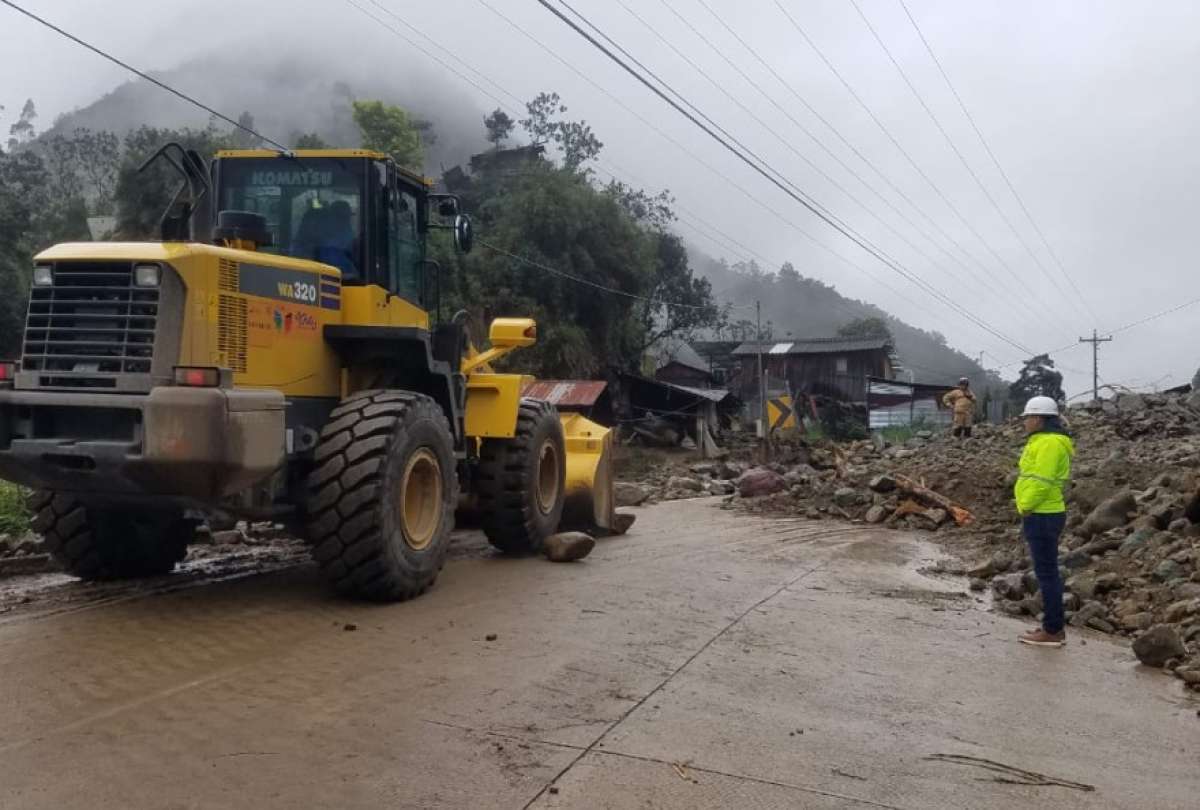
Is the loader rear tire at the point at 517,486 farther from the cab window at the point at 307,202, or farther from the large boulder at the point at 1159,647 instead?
the large boulder at the point at 1159,647

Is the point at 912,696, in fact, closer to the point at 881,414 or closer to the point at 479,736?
the point at 479,736

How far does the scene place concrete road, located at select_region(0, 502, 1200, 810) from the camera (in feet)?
13.5

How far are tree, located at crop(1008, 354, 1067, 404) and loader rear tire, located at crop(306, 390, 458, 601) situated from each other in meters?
51.1

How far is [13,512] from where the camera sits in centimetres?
1095

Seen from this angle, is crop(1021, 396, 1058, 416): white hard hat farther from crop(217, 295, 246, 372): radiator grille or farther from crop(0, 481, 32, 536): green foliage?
crop(0, 481, 32, 536): green foliage

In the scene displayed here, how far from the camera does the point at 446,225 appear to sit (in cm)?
885

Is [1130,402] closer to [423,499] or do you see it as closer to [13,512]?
[423,499]

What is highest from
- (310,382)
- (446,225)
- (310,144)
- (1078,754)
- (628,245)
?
(310,144)

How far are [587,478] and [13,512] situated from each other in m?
6.02

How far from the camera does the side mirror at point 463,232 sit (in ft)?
27.7

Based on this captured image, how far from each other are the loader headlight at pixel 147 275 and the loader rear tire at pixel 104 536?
1.60 m

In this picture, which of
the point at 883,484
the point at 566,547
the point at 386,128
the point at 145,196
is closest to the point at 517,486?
the point at 566,547

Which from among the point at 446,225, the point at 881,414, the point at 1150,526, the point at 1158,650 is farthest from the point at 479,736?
the point at 881,414

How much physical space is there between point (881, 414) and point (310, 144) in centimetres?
2570
